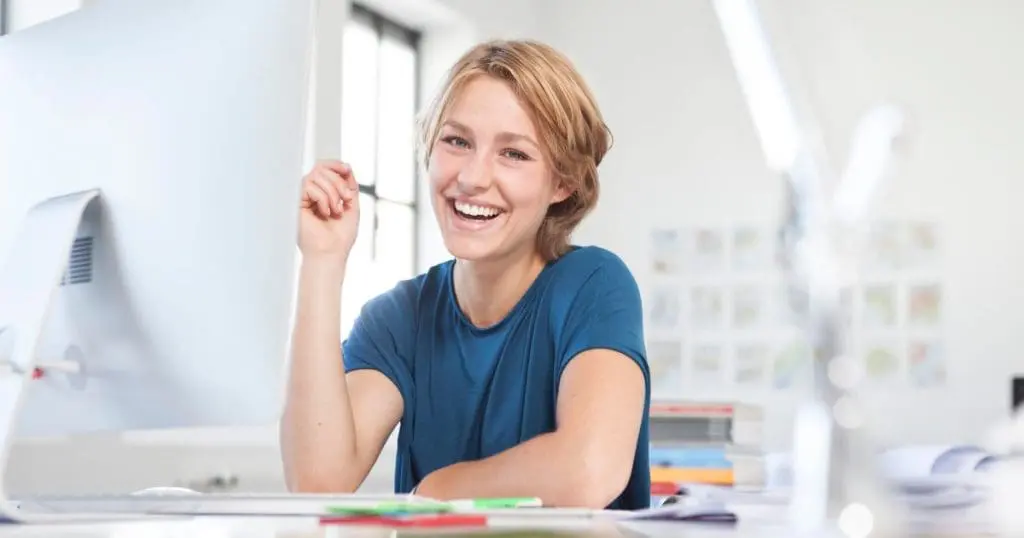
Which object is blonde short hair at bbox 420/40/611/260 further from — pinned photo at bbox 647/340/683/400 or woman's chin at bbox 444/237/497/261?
pinned photo at bbox 647/340/683/400

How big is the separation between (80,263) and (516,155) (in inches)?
Result: 24.8

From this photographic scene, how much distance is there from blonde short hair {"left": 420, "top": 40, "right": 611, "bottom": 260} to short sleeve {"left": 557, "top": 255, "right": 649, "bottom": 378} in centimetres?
14

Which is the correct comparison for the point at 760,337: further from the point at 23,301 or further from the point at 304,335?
the point at 23,301

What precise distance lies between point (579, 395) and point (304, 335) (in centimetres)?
32

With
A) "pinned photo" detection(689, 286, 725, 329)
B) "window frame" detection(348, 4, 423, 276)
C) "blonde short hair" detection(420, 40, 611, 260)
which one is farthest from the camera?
"pinned photo" detection(689, 286, 725, 329)

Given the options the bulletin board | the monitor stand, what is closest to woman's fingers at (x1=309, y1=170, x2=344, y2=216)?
the monitor stand

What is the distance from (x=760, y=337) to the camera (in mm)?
4324

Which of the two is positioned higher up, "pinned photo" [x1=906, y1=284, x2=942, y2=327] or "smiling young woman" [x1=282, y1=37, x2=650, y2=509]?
"pinned photo" [x1=906, y1=284, x2=942, y2=327]

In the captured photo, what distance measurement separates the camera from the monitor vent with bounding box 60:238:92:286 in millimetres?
891

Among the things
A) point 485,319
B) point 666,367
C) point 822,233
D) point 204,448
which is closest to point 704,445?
point 204,448

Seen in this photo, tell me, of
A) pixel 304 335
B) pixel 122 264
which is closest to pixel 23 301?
pixel 122 264

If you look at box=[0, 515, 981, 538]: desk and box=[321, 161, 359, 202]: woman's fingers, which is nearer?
box=[0, 515, 981, 538]: desk

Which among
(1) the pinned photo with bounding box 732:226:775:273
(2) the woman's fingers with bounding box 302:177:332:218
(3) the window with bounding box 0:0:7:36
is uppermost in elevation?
(3) the window with bounding box 0:0:7:36

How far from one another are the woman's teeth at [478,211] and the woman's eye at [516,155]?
0.07m
